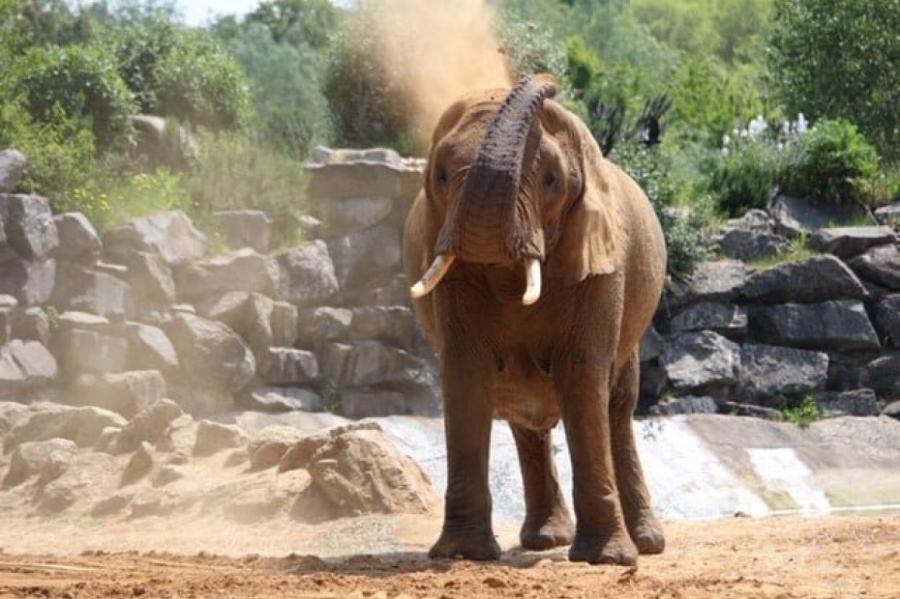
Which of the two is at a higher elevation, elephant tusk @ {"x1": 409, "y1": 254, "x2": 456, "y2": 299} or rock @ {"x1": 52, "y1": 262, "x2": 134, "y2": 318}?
elephant tusk @ {"x1": 409, "y1": 254, "x2": 456, "y2": 299}

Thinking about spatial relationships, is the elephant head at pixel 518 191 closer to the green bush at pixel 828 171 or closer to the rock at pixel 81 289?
the rock at pixel 81 289

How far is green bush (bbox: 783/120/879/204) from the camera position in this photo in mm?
26609

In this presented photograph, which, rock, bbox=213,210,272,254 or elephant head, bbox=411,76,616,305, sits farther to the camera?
rock, bbox=213,210,272,254

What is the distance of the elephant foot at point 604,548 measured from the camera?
32.8 ft

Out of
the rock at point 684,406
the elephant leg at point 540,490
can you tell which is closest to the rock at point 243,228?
Answer: the rock at point 684,406

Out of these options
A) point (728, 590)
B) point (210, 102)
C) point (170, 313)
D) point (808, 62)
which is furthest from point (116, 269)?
point (808, 62)

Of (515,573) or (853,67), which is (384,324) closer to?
(853,67)

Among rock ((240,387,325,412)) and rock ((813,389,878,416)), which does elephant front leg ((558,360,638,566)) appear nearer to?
rock ((240,387,325,412))

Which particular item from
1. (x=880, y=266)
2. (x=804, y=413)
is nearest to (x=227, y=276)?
(x=804, y=413)

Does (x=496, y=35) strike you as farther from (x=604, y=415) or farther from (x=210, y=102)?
(x=604, y=415)

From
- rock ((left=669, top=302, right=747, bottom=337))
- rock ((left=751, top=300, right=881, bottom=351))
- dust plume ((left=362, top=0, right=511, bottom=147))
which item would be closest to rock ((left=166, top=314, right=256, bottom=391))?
dust plume ((left=362, top=0, right=511, bottom=147))

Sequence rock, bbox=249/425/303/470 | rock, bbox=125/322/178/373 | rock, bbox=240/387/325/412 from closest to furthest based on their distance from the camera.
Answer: rock, bbox=249/425/303/470, rock, bbox=125/322/178/373, rock, bbox=240/387/325/412

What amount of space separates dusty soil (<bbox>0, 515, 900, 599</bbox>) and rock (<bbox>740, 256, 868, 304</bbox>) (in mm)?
12623

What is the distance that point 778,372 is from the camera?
23594 millimetres
